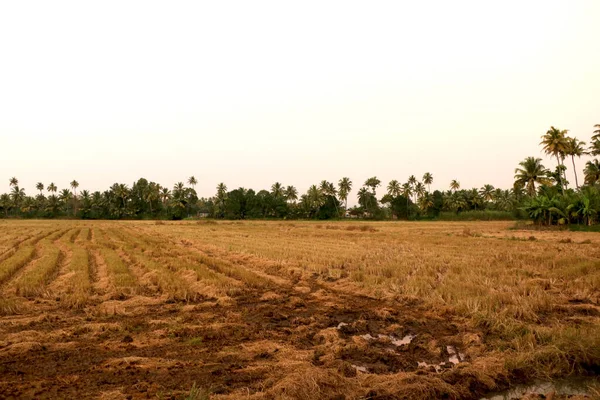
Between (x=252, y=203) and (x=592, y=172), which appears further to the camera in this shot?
(x=252, y=203)

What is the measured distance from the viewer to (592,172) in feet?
170

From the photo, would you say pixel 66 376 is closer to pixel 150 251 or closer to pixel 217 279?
pixel 217 279

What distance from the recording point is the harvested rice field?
4980 millimetres

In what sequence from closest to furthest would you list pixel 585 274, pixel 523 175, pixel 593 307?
1. pixel 593 307
2. pixel 585 274
3. pixel 523 175

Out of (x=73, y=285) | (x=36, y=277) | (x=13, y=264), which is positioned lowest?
(x=73, y=285)

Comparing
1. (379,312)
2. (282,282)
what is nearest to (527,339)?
(379,312)

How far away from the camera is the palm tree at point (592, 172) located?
51.4 meters

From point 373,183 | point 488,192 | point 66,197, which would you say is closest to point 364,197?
point 373,183

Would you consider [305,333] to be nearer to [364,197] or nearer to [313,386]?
[313,386]

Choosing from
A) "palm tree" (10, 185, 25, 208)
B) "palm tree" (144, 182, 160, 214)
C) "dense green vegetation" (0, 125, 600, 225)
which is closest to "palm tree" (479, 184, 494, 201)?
"dense green vegetation" (0, 125, 600, 225)

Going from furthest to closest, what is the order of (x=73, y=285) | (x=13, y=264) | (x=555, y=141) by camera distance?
(x=555, y=141) → (x=13, y=264) → (x=73, y=285)

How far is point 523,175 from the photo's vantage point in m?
53.4

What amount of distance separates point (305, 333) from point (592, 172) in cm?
5896

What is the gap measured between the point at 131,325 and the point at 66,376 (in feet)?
8.51
